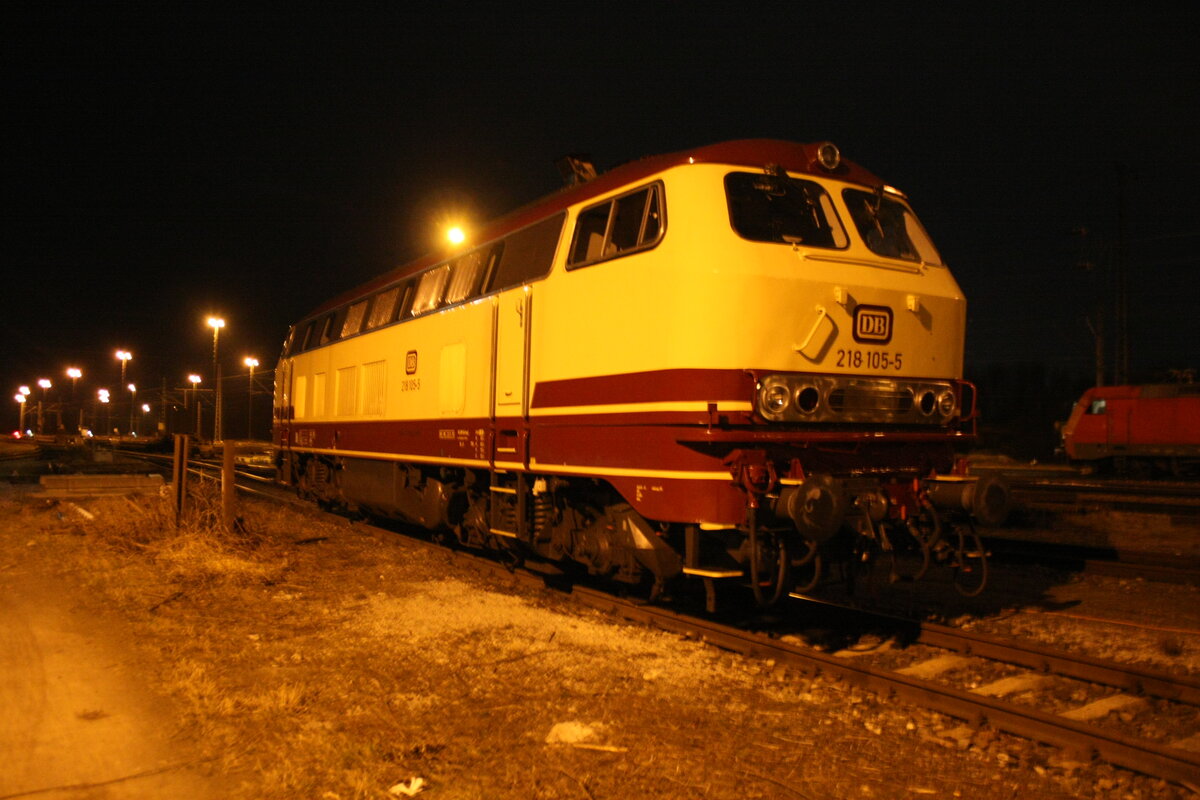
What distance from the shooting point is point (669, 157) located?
7.04 meters

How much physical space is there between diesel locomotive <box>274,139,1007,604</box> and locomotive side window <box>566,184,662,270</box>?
0.7 inches

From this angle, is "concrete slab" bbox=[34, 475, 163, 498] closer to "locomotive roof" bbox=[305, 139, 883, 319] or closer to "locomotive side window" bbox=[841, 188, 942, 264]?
"locomotive roof" bbox=[305, 139, 883, 319]

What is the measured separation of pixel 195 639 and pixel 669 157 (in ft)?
17.3

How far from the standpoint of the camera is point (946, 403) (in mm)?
7180

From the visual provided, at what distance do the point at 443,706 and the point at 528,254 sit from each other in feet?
14.7

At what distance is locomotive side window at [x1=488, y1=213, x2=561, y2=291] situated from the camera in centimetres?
803

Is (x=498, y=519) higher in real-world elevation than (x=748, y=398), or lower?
lower

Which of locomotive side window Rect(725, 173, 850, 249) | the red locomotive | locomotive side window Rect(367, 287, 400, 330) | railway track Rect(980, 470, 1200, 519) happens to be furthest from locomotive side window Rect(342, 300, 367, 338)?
the red locomotive

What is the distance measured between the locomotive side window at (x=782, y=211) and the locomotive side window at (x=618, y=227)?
23.9 inches

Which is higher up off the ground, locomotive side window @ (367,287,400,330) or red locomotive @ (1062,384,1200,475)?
locomotive side window @ (367,287,400,330)

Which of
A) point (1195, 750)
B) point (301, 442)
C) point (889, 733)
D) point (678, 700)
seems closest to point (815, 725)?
point (889, 733)

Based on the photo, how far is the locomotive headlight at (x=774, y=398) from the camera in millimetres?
6152

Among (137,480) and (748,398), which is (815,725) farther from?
(137,480)

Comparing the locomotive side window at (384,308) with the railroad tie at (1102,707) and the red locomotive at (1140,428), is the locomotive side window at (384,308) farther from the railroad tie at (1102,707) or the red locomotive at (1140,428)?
the red locomotive at (1140,428)
